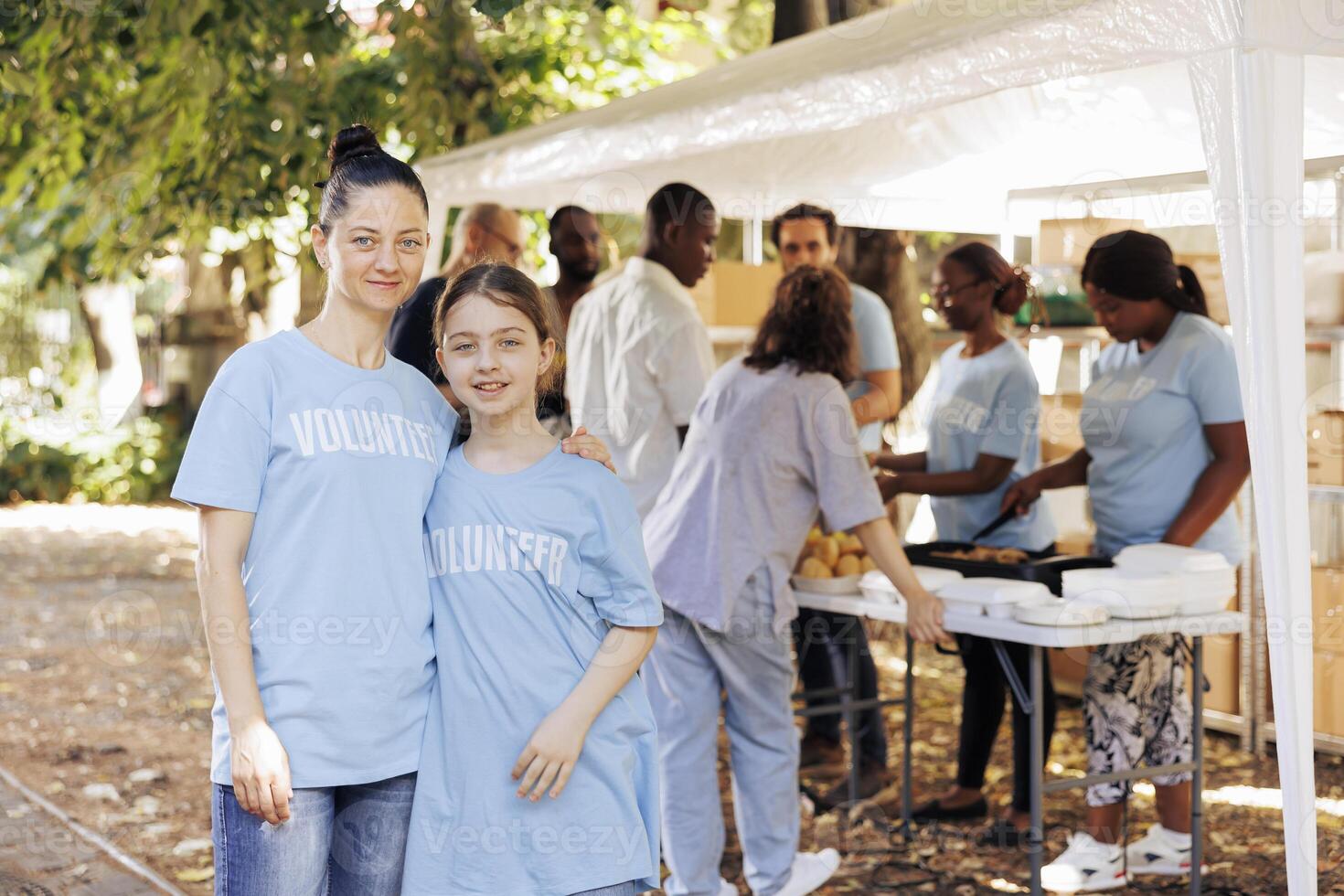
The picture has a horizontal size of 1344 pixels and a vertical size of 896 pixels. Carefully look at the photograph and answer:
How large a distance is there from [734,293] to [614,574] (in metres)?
5.32

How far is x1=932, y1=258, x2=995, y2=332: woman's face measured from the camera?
452 centimetres

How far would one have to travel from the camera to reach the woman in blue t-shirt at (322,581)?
1898mm

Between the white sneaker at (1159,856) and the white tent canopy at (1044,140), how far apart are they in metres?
1.59

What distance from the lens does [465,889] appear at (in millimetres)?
2041

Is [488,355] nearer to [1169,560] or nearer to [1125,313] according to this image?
[1169,560]

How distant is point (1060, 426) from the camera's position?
252 inches

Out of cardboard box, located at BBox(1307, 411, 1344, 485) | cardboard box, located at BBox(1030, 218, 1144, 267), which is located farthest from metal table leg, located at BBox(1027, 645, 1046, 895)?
cardboard box, located at BBox(1030, 218, 1144, 267)

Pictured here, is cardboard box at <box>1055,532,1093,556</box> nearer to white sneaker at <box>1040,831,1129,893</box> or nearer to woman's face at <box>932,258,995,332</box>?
woman's face at <box>932,258,995,332</box>

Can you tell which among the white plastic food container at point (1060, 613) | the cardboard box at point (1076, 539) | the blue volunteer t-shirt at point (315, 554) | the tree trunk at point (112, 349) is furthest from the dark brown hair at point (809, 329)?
the tree trunk at point (112, 349)

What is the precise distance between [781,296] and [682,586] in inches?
31.9

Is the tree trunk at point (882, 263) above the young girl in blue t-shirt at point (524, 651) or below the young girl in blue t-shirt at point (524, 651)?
above

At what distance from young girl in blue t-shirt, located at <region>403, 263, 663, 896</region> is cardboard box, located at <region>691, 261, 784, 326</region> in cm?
506

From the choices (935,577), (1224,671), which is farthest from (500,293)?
(1224,671)

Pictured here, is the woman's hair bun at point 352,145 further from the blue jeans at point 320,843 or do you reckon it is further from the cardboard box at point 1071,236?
the cardboard box at point 1071,236
